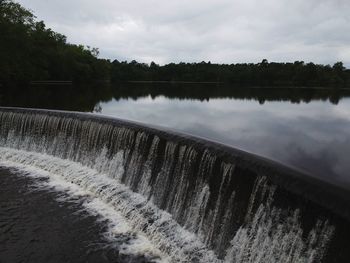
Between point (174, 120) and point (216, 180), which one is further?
point (174, 120)

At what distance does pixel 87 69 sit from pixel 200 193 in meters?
61.7

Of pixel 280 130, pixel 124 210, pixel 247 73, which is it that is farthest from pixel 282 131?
pixel 247 73

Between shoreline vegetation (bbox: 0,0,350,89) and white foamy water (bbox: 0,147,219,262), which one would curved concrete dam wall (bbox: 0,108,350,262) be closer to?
white foamy water (bbox: 0,147,219,262)

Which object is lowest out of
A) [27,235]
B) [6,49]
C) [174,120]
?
[27,235]

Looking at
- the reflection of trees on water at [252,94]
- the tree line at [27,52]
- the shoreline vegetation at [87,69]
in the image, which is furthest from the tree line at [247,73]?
the tree line at [27,52]

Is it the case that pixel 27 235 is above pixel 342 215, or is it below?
below

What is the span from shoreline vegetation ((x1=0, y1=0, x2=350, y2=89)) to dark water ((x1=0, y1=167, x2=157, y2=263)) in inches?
1257

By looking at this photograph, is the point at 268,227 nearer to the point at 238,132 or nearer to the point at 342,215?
the point at 342,215

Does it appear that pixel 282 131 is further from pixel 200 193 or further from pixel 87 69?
pixel 87 69

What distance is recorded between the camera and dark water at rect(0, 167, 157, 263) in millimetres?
7230

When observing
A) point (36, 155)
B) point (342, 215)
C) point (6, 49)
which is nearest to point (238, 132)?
point (36, 155)

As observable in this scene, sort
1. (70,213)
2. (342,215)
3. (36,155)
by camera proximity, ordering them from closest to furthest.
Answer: (342,215) < (70,213) < (36,155)

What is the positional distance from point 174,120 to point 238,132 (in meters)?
4.66

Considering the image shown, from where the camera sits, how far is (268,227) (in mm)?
6082
